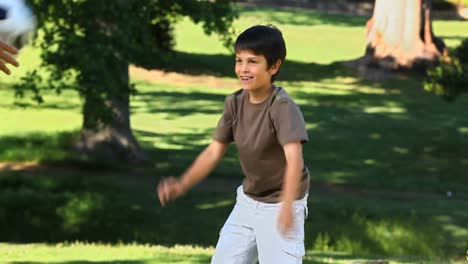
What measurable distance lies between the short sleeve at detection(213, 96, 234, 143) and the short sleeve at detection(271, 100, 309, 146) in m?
0.27

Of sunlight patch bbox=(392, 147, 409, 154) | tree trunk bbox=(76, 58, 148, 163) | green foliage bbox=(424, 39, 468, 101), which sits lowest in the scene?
sunlight patch bbox=(392, 147, 409, 154)

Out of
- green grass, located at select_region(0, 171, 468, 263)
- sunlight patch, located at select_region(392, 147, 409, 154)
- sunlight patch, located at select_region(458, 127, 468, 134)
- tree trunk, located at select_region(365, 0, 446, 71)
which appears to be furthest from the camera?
tree trunk, located at select_region(365, 0, 446, 71)

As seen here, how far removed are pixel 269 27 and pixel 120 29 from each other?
34.8 feet

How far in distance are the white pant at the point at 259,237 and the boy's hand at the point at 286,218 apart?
0.16 feet

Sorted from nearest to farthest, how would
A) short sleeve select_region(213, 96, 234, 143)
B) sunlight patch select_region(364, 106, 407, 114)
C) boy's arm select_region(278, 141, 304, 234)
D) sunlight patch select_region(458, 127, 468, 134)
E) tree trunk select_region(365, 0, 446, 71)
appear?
boy's arm select_region(278, 141, 304, 234) < short sleeve select_region(213, 96, 234, 143) < sunlight patch select_region(458, 127, 468, 134) < sunlight patch select_region(364, 106, 407, 114) < tree trunk select_region(365, 0, 446, 71)

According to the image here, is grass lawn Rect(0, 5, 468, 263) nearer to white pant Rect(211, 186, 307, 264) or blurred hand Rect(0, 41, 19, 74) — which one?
white pant Rect(211, 186, 307, 264)

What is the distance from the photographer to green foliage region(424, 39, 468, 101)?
62.5ft

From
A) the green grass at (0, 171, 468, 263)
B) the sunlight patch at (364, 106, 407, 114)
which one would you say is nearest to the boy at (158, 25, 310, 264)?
the green grass at (0, 171, 468, 263)

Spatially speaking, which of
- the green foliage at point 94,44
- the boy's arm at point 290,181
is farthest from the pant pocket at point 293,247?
the green foliage at point 94,44

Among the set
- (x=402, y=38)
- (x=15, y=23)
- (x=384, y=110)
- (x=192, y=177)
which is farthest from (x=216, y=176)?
(x=402, y=38)

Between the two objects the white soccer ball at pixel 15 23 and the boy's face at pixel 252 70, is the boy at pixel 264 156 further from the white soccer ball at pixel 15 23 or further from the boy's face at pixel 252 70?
the white soccer ball at pixel 15 23

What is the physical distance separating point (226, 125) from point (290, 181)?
21.4 inches

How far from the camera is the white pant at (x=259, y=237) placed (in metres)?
5.76

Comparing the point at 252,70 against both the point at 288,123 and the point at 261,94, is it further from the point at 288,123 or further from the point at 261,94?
the point at 288,123
